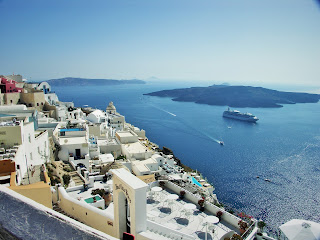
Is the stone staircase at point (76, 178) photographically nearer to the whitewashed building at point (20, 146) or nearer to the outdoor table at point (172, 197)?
the whitewashed building at point (20, 146)

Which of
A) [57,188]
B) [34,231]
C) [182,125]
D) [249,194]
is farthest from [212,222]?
[182,125]

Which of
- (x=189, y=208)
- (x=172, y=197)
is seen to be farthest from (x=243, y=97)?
(x=189, y=208)

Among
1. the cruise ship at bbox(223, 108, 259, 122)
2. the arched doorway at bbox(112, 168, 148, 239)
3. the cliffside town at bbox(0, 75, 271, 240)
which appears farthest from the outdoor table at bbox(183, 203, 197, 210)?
the cruise ship at bbox(223, 108, 259, 122)

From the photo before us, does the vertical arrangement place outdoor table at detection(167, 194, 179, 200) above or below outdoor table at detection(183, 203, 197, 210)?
above

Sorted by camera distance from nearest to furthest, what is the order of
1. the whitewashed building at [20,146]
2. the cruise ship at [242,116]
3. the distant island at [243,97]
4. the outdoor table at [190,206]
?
the whitewashed building at [20,146] < the outdoor table at [190,206] < the cruise ship at [242,116] < the distant island at [243,97]

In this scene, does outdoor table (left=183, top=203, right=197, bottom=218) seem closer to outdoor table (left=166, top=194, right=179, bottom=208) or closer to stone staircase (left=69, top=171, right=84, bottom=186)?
outdoor table (left=166, top=194, right=179, bottom=208)

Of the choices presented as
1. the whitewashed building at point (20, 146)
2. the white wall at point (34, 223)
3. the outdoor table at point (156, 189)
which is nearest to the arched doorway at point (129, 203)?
the white wall at point (34, 223)
